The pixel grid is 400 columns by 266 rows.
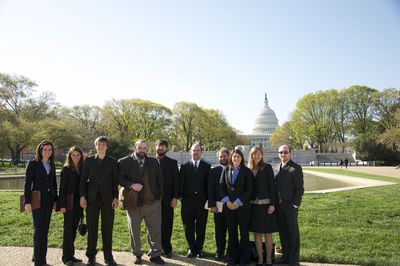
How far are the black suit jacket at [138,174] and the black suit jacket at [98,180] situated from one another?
0.47 feet

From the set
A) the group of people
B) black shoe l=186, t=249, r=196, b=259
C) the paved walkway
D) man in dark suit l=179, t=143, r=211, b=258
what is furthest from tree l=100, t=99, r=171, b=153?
black shoe l=186, t=249, r=196, b=259

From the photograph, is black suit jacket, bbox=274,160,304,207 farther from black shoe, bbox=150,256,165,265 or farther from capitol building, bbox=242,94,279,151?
capitol building, bbox=242,94,279,151

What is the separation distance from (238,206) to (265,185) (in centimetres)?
53

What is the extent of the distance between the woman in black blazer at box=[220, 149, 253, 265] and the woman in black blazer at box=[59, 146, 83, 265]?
2.38m

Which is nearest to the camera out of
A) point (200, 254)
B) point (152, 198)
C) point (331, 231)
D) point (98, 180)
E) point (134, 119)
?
point (98, 180)

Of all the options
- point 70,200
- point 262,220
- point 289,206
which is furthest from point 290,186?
point 70,200

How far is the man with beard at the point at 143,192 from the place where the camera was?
5.98m

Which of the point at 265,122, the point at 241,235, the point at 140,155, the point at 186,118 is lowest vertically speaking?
the point at 241,235

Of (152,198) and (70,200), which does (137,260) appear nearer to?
(152,198)

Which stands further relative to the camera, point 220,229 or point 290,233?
point 220,229

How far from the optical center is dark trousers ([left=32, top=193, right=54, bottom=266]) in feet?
18.2

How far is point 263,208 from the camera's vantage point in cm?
577

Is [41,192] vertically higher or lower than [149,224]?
higher

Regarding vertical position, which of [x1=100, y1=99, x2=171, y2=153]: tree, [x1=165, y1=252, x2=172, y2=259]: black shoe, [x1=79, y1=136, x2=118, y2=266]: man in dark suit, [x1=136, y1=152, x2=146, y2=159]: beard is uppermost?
[x1=100, y1=99, x2=171, y2=153]: tree
